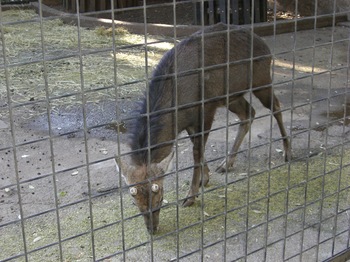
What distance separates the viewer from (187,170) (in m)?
5.30

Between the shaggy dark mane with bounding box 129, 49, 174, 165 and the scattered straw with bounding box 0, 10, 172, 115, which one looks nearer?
the shaggy dark mane with bounding box 129, 49, 174, 165

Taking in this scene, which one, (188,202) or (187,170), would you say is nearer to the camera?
(188,202)

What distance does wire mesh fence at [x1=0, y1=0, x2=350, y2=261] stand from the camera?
3.28m

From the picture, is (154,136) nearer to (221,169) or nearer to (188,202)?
(188,202)

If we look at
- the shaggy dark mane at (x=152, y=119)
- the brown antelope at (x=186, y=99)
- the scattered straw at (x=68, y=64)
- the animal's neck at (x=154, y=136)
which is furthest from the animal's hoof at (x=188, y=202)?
the scattered straw at (x=68, y=64)

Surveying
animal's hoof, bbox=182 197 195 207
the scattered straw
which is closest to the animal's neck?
animal's hoof, bbox=182 197 195 207

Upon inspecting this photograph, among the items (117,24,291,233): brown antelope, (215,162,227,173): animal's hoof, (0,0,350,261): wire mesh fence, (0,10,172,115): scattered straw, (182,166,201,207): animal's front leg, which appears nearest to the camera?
(0,0,350,261): wire mesh fence

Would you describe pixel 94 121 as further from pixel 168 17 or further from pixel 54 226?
pixel 168 17

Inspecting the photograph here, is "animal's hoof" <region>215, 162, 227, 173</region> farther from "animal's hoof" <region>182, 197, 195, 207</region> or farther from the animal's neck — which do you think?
the animal's neck

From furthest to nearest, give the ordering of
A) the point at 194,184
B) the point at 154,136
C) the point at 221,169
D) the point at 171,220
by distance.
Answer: the point at 221,169
the point at 194,184
the point at 171,220
the point at 154,136

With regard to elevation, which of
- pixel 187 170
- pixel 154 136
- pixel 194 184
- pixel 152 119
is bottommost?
pixel 187 170

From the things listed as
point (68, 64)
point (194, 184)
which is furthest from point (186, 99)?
point (68, 64)

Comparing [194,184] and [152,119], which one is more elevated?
[152,119]

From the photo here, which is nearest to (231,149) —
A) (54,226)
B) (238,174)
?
(238,174)
